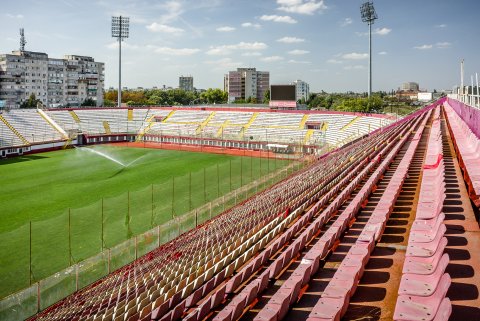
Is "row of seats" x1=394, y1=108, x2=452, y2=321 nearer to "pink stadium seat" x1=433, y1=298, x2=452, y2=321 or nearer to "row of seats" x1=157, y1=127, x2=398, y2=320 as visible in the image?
"pink stadium seat" x1=433, y1=298, x2=452, y2=321

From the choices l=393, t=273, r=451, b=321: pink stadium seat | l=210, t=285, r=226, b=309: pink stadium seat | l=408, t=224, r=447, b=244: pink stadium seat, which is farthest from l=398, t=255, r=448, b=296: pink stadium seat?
l=210, t=285, r=226, b=309: pink stadium seat

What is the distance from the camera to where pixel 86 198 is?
26.6 metres

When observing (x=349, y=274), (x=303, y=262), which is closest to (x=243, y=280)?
(x=303, y=262)

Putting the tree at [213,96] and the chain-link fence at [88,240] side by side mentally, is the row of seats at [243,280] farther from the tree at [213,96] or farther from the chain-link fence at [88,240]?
the tree at [213,96]

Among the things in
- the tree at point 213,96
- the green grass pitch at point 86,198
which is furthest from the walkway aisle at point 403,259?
the tree at point 213,96

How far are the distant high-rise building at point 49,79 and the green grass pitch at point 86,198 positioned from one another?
57976 millimetres

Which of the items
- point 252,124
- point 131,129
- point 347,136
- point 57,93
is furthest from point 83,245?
point 57,93

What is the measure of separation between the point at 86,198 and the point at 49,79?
89.5 metres

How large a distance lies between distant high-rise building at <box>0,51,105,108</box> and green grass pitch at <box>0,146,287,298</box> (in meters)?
58.0

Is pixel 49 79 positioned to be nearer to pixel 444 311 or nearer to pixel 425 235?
pixel 425 235

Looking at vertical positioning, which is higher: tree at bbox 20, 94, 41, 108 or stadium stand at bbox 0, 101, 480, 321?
tree at bbox 20, 94, 41, 108

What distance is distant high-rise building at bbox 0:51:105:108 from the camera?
316ft

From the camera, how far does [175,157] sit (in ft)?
148

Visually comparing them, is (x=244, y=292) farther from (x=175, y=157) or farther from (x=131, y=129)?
(x=131, y=129)
